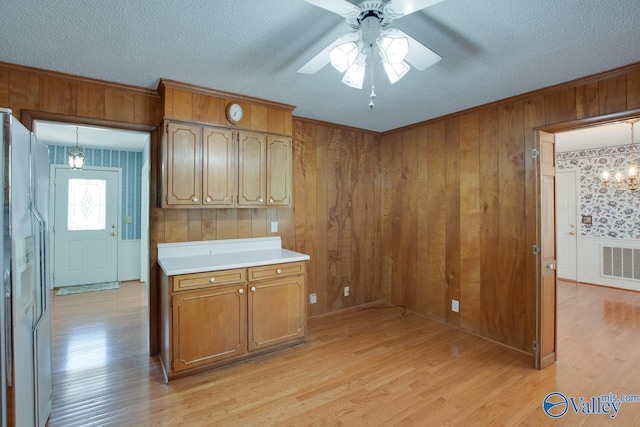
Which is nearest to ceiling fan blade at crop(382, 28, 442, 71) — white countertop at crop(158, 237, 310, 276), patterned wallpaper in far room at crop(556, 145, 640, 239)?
white countertop at crop(158, 237, 310, 276)

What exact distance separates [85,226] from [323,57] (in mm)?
5459

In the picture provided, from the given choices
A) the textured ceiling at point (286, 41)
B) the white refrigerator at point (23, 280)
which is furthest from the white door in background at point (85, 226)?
the white refrigerator at point (23, 280)

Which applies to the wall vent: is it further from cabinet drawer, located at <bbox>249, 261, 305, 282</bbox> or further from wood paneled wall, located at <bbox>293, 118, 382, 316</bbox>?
cabinet drawer, located at <bbox>249, 261, 305, 282</bbox>

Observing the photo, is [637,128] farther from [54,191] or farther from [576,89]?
[54,191]

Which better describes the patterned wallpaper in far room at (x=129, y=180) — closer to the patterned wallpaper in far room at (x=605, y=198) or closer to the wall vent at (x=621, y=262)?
the patterned wallpaper in far room at (x=605, y=198)

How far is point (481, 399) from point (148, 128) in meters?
3.44

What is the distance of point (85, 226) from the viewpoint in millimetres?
5180

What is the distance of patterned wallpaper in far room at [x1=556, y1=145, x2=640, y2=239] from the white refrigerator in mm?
7422

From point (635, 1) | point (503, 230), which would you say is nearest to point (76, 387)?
point (503, 230)

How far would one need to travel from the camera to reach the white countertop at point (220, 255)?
245 centimetres

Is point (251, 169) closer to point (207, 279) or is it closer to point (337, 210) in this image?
point (207, 279)

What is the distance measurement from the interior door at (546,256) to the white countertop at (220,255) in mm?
2083

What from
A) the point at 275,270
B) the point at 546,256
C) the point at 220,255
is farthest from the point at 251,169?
the point at 546,256

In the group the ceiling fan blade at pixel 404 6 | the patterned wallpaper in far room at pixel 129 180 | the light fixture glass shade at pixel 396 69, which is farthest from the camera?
the patterned wallpaper in far room at pixel 129 180
